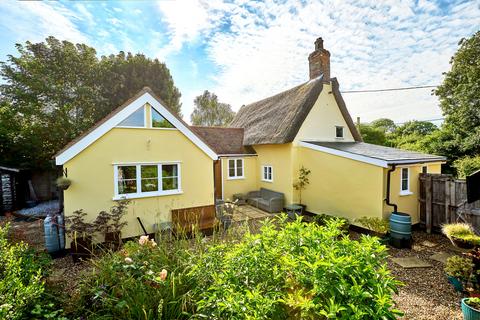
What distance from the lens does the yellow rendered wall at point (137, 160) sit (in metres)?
7.02

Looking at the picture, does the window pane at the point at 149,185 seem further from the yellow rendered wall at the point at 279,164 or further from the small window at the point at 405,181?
the small window at the point at 405,181

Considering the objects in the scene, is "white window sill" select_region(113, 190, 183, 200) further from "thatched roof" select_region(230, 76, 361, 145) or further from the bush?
"thatched roof" select_region(230, 76, 361, 145)

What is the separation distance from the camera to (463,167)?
542 inches

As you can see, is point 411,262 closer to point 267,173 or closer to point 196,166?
point 196,166

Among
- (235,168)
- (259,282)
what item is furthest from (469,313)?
(235,168)

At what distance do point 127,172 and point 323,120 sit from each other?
10.9m

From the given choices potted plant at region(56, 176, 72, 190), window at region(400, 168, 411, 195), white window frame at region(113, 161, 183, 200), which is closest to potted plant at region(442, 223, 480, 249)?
window at region(400, 168, 411, 195)

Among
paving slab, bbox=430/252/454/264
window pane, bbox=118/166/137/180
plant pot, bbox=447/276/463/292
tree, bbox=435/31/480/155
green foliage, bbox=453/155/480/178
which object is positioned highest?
tree, bbox=435/31/480/155

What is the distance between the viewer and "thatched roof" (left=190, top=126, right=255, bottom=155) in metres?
14.2

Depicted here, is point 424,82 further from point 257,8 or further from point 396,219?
point 257,8

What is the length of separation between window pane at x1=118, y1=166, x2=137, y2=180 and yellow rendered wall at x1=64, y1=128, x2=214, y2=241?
0.30 m

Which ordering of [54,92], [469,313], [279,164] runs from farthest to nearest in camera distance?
1. [54,92]
2. [279,164]
3. [469,313]

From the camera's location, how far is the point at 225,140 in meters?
15.2

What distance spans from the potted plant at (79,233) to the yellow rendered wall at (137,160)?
1.35 feet
